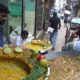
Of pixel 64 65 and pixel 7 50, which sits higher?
pixel 7 50

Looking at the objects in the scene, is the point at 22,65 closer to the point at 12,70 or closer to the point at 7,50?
the point at 12,70

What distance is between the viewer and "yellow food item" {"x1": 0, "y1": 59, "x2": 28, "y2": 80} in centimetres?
181

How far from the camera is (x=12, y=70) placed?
193 centimetres

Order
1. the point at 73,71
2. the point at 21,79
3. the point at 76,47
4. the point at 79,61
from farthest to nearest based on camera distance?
the point at 76,47 → the point at 79,61 → the point at 73,71 → the point at 21,79

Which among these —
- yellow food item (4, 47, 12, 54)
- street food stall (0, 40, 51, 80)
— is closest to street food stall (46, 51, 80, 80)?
street food stall (0, 40, 51, 80)

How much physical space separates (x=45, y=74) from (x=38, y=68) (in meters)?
0.08

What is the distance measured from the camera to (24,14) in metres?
7.57

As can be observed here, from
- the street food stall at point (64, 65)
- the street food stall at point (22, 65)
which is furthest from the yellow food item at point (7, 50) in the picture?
the street food stall at point (64, 65)

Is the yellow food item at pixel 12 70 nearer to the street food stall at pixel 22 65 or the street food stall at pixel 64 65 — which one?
the street food stall at pixel 22 65

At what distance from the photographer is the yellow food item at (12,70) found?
1.81m

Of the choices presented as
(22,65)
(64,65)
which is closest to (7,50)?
(22,65)

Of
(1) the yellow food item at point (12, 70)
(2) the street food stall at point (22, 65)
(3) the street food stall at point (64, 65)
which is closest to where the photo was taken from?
(2) the street food stall at point (22, 65)

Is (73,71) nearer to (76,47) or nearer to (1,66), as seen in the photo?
(1,66)

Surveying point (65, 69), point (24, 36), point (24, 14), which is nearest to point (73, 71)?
point (65, 69)
